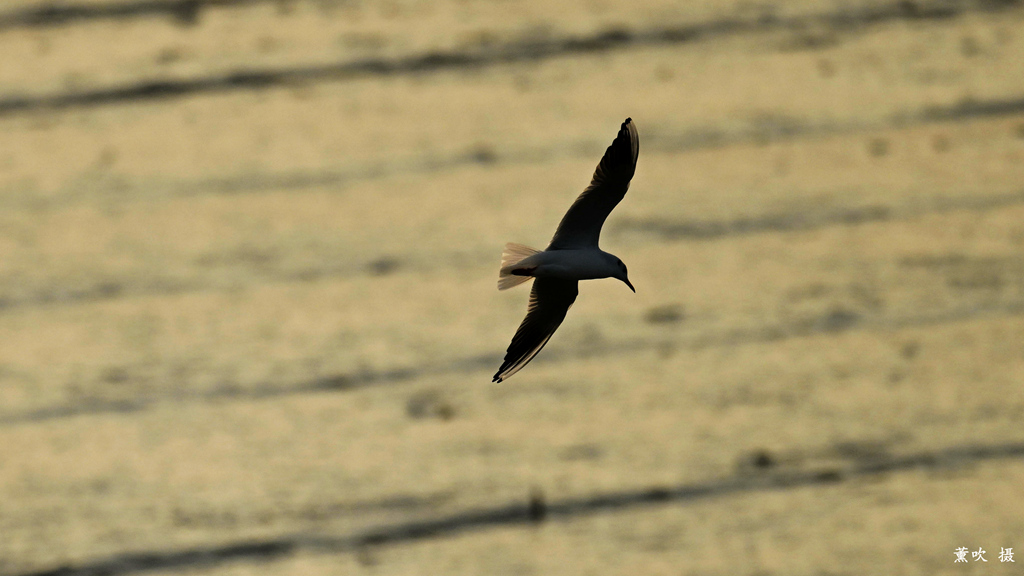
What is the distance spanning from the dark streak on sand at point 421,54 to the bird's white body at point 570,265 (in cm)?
50

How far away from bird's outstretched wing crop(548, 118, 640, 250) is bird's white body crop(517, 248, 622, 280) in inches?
1.1

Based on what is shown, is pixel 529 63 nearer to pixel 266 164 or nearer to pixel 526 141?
pixel 526 141

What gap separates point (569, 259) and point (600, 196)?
7 cm

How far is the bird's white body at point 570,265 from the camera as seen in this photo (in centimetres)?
103

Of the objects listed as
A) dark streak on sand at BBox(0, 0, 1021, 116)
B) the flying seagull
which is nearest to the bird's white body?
the flying seagull

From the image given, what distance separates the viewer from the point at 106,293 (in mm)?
1413

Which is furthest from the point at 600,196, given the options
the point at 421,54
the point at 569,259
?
the point at 421,54

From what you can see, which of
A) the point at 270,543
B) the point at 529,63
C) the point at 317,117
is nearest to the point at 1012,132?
the point at 529,63

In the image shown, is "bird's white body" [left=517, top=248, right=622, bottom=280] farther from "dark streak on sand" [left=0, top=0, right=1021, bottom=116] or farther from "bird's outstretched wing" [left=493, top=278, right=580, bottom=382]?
"dark streak on sand" [left=0, top=0, right=1021, bottom=116]

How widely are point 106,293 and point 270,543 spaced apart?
0.30 m

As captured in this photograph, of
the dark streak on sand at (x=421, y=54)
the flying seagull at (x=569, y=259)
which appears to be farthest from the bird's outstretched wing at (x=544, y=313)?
the dark streak on sand at (x=421, y=54)

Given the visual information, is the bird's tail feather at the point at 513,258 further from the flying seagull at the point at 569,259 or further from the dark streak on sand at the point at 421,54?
the dark streak on sand at the point at 421,54

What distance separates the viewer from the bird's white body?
1.03 meters

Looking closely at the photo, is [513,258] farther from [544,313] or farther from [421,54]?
[421,54]
